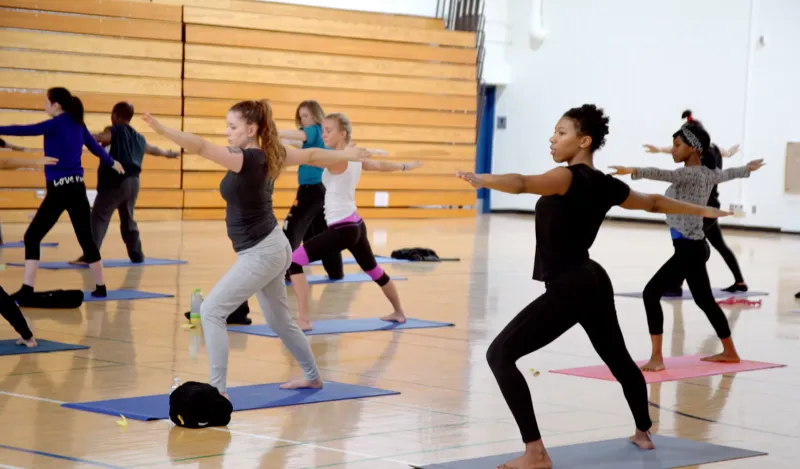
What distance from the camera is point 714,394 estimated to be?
6453mm

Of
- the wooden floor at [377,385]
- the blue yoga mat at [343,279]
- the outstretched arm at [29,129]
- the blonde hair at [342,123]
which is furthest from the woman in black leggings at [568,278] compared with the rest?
the blue yoga mat at [343,279]

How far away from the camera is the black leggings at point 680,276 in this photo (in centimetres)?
710

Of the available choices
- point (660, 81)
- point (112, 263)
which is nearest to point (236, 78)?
point (112, 263)

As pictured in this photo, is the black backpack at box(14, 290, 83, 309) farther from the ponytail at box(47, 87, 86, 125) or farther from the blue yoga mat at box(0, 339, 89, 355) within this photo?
the blue yoga mat at box(0, 339, 89, 355)

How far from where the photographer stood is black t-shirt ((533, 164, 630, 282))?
464 centimetres

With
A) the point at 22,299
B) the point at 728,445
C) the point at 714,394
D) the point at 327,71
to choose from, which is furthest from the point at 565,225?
the point at 327,71

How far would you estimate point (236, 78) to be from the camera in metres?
19.6

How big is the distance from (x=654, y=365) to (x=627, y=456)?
7.55 feet

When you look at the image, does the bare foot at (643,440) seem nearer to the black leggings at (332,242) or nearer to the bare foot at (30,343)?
the black leggings at (332,242)

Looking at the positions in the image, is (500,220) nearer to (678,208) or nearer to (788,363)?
(788,363)

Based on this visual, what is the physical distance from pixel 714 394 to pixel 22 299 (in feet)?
17.6

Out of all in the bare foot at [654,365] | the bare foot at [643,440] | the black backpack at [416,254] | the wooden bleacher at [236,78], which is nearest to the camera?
the bare foot at [643,440]

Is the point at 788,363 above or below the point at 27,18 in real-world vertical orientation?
below

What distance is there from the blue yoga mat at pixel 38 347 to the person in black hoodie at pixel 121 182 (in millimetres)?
4983
